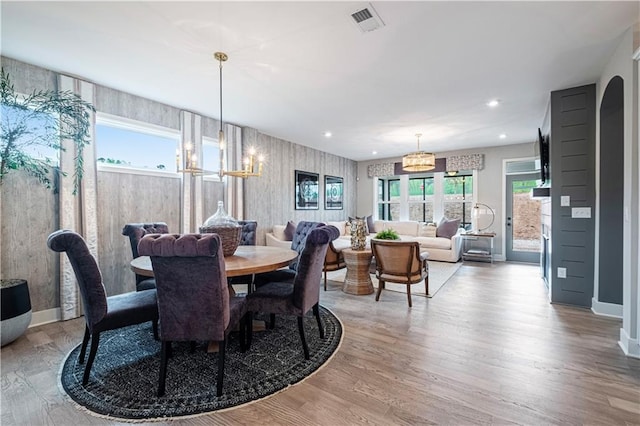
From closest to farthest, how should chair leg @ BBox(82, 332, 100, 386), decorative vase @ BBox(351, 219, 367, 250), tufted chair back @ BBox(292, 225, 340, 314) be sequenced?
chair leg @ BBox(82, 332, 100, 386)
tufted chair back @ BBox(292, 225, 340, 314)
decorative vase @ BBox(351, 219, 367, 250)

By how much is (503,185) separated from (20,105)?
7.92 metres

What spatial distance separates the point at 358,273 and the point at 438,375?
197 cm

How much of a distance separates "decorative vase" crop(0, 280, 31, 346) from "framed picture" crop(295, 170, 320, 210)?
4.47 m

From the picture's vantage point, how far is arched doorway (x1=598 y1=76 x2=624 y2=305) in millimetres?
2895

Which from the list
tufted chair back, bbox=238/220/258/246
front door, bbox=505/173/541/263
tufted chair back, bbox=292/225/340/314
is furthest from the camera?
front door, bbox=505/173/541/263

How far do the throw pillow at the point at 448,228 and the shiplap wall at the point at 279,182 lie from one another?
2.70m

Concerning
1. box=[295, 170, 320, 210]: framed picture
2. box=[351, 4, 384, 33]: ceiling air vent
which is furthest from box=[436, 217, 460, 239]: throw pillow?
box=[351, 4, 384, 33]: ceiling air vent

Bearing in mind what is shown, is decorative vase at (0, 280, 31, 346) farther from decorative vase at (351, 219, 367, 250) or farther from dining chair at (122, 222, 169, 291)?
decorative vase at (351, 219, 367, 250)

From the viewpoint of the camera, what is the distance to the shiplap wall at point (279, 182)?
5.19 meters

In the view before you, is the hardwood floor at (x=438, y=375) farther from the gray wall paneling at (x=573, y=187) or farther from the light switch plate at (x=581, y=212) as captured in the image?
the light switch plate at (x=581, y=212)

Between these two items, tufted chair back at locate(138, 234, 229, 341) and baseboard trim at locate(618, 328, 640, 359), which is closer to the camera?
tufted chair back at locate(138, 234, 229, 341)

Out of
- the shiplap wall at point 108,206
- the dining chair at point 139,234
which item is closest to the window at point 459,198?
the shiplap wall at point 108,206

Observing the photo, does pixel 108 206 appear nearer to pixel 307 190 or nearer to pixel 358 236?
pixel 358 236

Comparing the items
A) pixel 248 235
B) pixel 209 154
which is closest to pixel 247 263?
pixel 248 235
